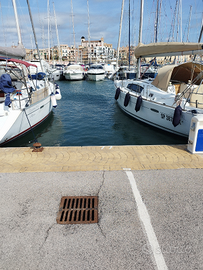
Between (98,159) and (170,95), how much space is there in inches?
252

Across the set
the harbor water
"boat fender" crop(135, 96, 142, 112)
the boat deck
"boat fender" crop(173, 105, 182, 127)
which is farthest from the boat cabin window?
the boat deck

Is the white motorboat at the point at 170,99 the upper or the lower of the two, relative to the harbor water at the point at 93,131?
upper

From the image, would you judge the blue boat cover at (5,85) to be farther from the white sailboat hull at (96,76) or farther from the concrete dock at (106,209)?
the white sailboat hull at (96,76)

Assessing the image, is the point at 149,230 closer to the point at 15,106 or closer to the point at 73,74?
the point at 15,106

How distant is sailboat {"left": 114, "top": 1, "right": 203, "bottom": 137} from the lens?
28.4 feet

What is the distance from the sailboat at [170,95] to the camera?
8.65m

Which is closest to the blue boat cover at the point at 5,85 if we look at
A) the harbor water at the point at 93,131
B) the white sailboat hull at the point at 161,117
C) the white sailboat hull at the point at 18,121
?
the white sailboat hull at the point at 18,121

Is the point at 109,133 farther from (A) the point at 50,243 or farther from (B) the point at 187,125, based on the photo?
(A) the point at 50,243

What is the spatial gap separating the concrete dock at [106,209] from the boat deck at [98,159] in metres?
0.03

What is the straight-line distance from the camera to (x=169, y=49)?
10.2 meters

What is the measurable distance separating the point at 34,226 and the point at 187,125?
7.34 metres

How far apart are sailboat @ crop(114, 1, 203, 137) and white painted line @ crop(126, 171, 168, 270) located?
17.1 feet

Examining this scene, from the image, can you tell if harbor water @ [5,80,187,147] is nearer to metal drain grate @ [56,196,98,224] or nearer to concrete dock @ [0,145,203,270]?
concrete dock @ [0,145,203,270]

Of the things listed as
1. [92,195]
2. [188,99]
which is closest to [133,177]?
[92,195]
